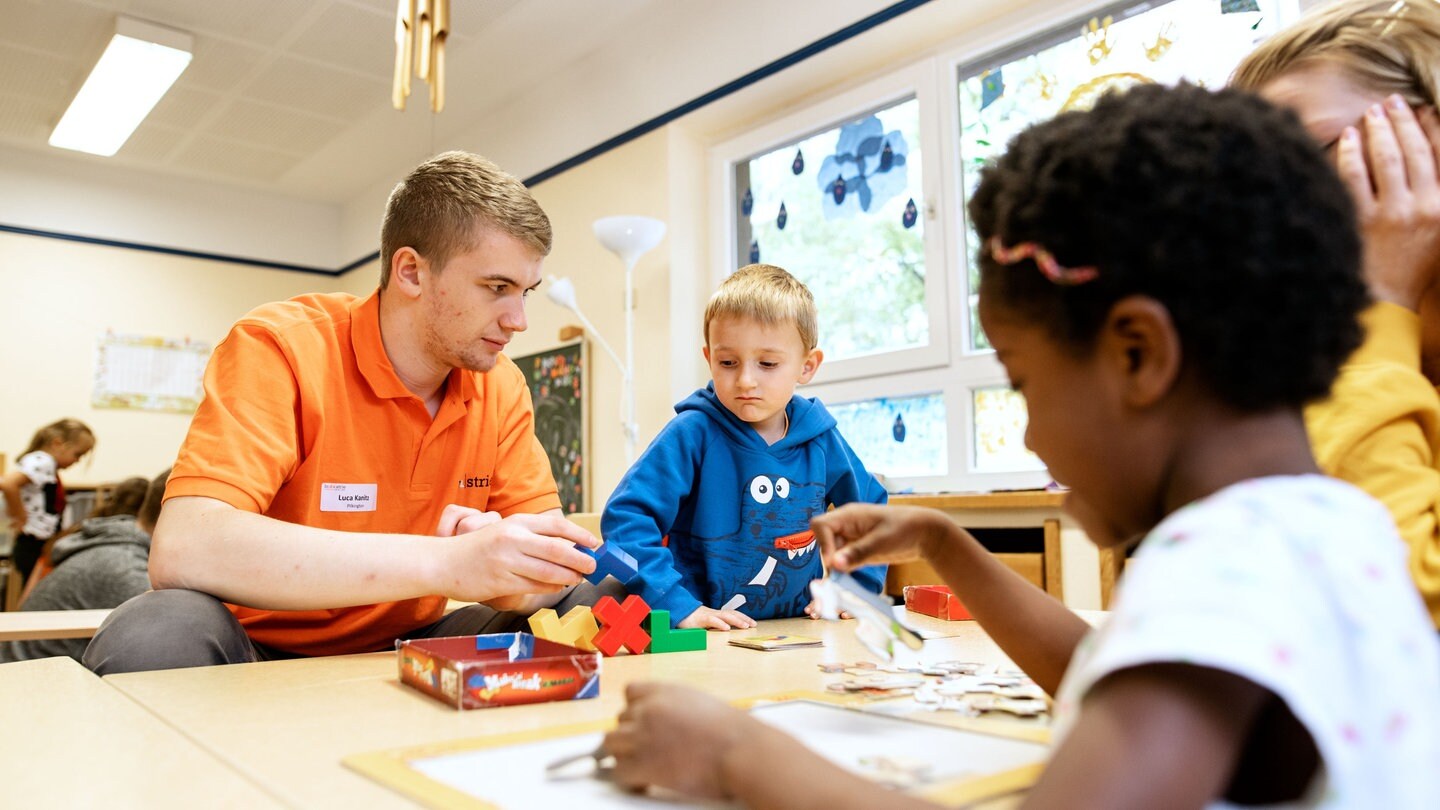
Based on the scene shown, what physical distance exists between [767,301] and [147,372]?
213 inches

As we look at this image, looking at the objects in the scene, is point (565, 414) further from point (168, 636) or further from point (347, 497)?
point (168, 636)

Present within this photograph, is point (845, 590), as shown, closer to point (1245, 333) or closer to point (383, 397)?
point (1245, 333)

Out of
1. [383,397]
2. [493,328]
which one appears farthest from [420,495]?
[493,328]

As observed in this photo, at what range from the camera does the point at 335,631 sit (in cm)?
146

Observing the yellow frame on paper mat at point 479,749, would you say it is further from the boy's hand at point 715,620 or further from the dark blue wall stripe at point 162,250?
the dark blue wall stripe at point 162,250

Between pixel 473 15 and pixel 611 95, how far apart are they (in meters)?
0.66

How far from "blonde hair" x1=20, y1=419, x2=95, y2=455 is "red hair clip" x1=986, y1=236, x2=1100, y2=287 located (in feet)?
18.9

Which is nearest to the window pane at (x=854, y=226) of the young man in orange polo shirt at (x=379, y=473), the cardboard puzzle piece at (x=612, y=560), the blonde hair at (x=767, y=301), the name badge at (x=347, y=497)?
the blonde hair at (x=767, y=301)

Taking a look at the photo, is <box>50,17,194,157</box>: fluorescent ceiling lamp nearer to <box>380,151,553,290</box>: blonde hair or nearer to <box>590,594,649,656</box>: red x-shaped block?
<box>380,151,553,290</box>: blonde hair

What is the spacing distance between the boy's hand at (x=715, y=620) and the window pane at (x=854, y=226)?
2.06 metres

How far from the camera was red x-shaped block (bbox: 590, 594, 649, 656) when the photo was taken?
1.17 metres

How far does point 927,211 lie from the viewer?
132 inches

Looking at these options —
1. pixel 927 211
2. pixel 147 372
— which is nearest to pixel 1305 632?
pixel 927 211

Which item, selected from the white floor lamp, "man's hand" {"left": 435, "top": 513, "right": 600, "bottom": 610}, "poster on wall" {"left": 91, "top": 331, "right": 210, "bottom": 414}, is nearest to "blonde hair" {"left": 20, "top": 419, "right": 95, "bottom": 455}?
"poster on wall" {"left": 91, "top": 331, "right": 210, "bottom": 414}
